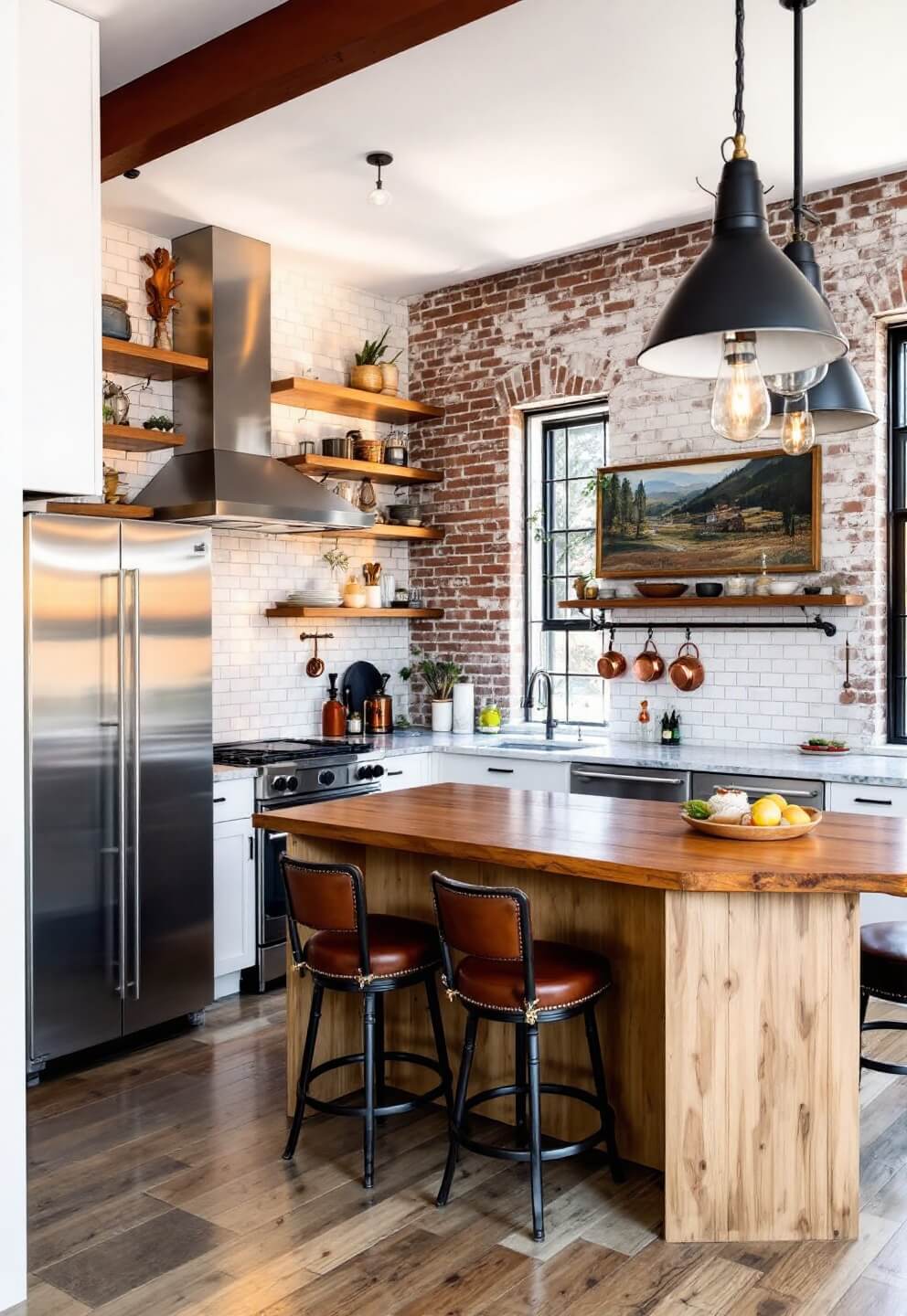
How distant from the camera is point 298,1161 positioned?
3.48 metres

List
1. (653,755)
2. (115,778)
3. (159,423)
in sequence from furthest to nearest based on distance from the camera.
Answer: (159,423) < (653,755) < (115,778)

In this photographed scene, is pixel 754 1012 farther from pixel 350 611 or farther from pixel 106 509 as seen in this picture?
pixel 350 611

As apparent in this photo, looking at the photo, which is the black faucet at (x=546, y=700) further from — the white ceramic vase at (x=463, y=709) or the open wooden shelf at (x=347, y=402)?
the open wooden shelf at (x=347, y=402)

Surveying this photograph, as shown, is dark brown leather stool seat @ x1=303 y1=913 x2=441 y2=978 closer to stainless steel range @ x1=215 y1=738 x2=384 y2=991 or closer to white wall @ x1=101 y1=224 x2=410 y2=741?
stainless steel range @ x1=215 y1=738 x2=384 y2=991

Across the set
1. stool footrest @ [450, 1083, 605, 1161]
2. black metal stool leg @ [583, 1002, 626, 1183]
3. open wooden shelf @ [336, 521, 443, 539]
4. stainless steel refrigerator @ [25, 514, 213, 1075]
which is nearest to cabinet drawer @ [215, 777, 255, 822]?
stainless steel refrigerator @ [25, 514, 213, 1075]

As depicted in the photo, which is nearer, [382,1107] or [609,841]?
[609,841]

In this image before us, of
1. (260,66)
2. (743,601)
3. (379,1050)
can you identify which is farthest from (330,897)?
(743,601)

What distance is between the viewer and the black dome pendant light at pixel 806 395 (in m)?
3.16

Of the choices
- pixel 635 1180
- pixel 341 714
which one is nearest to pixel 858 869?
pixel 635 1180

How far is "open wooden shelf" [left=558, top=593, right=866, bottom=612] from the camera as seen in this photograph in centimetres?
530

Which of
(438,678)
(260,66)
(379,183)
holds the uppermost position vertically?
(379,183)

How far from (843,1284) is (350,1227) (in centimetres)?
128

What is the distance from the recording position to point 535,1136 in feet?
9.91

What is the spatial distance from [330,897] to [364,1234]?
2.95 ft
